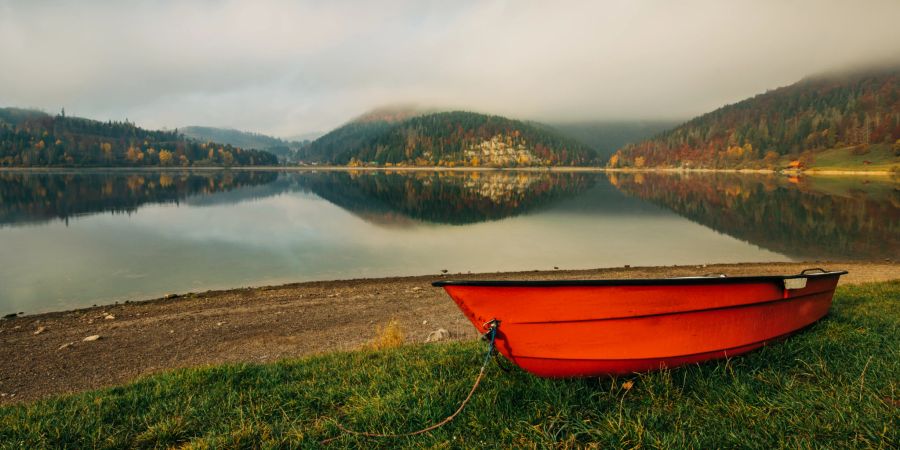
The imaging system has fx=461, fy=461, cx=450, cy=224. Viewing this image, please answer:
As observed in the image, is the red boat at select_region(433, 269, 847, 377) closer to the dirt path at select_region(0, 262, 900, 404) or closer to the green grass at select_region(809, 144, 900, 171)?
the dirt path at select_region(0, 262, 900, 404)

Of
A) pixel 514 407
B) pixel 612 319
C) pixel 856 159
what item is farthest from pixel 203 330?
pixel 856 159

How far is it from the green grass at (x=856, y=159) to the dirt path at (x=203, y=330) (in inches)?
6802

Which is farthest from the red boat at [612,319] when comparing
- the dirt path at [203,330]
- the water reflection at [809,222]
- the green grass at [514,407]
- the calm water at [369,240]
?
the water reflection at [809,222]

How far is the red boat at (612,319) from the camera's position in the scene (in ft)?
19.8

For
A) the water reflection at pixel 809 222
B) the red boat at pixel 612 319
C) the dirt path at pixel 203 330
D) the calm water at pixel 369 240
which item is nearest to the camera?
the red boat at pixel 612 319

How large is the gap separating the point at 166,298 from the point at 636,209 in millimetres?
57230

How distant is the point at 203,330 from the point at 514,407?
496 inches

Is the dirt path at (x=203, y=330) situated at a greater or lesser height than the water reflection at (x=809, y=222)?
lesser

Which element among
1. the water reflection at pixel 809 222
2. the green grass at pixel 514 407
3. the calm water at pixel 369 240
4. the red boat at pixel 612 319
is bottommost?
the calm water at pixel 369 240

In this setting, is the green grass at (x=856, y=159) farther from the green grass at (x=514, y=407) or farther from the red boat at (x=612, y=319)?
the red boat at (x=612, y=319)

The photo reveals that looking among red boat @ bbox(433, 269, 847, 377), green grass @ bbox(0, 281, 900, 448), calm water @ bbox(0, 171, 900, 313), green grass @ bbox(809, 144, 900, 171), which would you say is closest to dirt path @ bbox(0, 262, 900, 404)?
calm water @ bbox(0, 171, 900, 313)

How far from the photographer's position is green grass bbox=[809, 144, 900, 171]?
148 m

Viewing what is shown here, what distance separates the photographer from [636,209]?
206ft

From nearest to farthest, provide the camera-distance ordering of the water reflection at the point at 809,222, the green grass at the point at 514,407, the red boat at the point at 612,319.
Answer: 1. the green grass at the point at 514,407
2. the red boat at the point at 612,319
3. the water reflection at the point at 809,222
